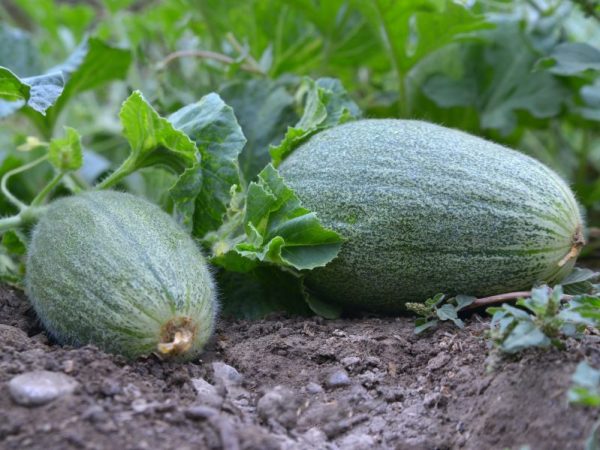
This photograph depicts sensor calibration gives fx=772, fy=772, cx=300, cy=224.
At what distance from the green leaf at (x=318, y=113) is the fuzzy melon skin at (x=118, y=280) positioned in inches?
21.9

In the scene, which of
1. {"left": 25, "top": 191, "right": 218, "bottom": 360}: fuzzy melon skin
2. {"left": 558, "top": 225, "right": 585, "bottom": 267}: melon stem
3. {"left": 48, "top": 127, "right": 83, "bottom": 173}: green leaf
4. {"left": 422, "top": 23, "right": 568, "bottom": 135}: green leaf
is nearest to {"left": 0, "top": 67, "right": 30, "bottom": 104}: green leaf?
{"left": 48, "top": 127, "right": 83, "bottom": 173}: green leaf

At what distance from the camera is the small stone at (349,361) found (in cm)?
215

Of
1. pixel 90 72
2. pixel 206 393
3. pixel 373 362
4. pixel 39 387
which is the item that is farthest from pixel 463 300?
pixel 90 72

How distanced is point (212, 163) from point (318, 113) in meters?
0.47

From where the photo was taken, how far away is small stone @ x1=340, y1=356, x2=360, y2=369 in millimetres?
2154

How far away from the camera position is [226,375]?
2092 millimetres

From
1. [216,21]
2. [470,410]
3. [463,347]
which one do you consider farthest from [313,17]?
[470,410]

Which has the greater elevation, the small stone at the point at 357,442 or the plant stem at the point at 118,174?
the plant stem at the point at 118,174

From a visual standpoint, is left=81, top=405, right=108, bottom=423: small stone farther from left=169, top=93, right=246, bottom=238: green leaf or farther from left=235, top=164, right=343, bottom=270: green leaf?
left=169, top=93, right=246, bottom=238: green leaf

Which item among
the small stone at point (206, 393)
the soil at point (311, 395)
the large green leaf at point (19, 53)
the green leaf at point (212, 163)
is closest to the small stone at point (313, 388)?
the soil at point (311, 395)

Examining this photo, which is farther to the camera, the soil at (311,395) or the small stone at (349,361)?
the small stone at (349,361)

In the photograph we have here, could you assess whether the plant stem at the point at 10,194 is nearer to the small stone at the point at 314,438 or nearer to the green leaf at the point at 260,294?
the green leaf at the point at 260,294

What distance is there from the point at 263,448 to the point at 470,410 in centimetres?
54

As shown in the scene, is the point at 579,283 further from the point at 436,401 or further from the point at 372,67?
the point at 372,67
